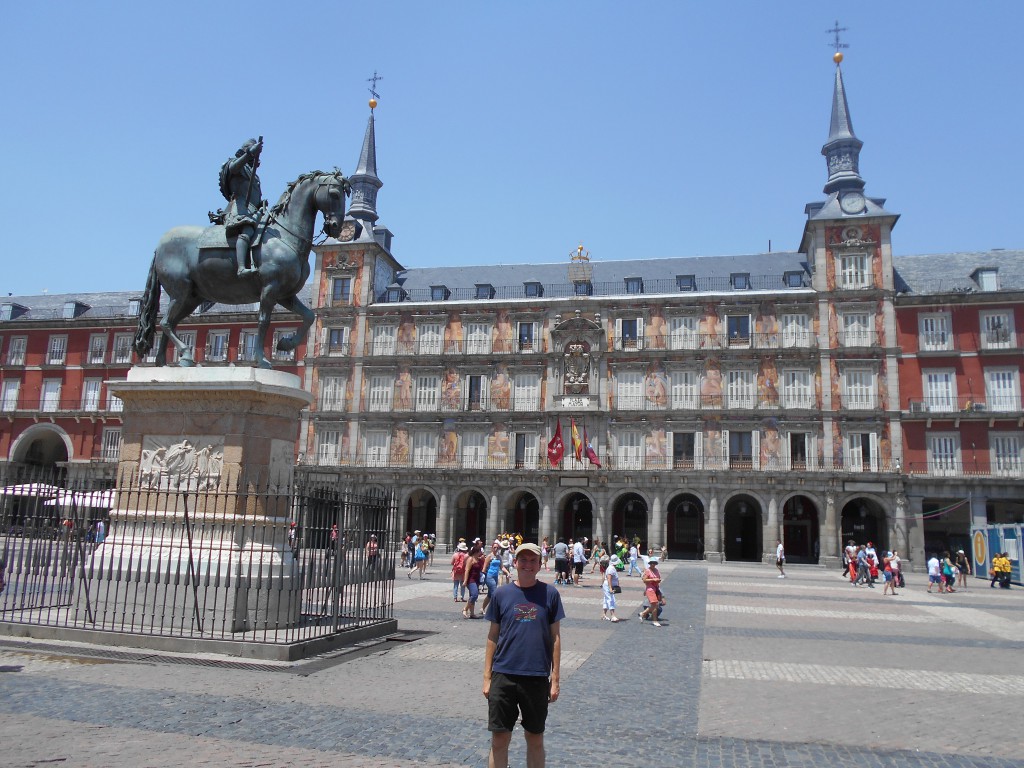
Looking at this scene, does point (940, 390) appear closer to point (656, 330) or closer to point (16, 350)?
point (656, 330)

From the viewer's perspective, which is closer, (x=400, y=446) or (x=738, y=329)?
(x=738, y=329)

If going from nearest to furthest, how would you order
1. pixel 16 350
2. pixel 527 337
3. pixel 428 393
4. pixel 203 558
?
pixel 203 558, pixel 527 337, pixel 428 393, pixel 16 350

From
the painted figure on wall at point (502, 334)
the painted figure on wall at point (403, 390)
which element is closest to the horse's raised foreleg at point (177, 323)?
the painted figure on wall at point (502, 334)

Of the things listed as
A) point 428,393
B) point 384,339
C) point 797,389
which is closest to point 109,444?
point 384,339

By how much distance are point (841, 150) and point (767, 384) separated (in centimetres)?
1570

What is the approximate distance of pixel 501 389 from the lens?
4381 centimetres

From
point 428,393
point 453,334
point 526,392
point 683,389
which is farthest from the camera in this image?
point 453,334

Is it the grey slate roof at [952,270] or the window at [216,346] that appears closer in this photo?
the grey slate roof at [952,270]

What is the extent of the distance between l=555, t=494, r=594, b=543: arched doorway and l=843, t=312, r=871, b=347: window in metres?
16.5

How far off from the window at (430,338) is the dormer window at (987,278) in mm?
29118

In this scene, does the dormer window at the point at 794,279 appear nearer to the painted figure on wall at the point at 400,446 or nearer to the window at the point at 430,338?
the window at the point at 430,338

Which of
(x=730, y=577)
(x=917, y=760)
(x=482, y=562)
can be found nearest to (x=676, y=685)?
(x=917, y=760)

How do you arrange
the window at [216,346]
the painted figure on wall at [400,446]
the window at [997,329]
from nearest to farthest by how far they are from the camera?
the window at [997,329]
the painted figure on wall at [400,446]
the window at [216,346]

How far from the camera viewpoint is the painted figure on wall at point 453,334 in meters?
44.8
